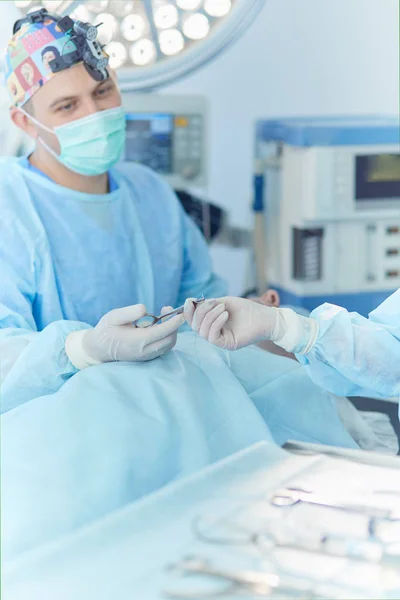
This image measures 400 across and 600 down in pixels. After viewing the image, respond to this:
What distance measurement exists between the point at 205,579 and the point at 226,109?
2584 millimetres

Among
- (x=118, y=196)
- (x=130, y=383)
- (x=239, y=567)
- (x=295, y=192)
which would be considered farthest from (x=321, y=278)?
(x=239, y=567)

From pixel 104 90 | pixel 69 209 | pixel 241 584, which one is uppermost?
pixel 104 90

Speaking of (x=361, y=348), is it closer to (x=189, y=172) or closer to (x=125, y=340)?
(x=125, y=340)

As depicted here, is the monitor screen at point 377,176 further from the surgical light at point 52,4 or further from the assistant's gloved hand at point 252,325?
the assistant's gloved hand at point 252,325

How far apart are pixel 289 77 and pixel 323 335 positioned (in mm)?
1917

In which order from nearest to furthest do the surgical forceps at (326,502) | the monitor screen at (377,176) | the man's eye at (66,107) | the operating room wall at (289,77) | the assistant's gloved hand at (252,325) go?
1. the surgical forceps at (326,502)
2. the assistant's gloved hand at (252,325)
3. the man's eye at (66,107)
4. the monitor screen at (377,176)
5. the operating room wall at (289,77)

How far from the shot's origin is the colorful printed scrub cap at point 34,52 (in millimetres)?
1731

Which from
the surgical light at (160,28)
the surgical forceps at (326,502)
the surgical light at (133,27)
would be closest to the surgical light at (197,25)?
the surgical light at (160,28)

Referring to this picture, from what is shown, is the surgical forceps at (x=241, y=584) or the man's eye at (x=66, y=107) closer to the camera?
the surgical forceps at (x=241, y=584)

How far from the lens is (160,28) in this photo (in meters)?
2.05

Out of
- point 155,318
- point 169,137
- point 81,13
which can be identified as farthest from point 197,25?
point 155,318

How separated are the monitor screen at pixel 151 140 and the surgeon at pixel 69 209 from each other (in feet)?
1.30

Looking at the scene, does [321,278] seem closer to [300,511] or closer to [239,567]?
[300,511]

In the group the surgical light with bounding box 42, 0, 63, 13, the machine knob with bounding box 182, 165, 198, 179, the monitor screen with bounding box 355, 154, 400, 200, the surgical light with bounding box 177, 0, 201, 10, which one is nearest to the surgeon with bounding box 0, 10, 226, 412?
the surgical light with bounding box 42, 0, 63, 13
